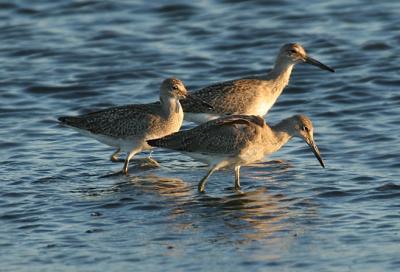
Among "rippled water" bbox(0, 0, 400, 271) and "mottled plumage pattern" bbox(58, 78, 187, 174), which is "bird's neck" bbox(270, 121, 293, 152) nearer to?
"rippled water" bbox(0, 0, 400, 271)

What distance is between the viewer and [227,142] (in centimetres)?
1282

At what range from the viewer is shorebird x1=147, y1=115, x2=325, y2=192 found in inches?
504

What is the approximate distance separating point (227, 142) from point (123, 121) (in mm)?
1786

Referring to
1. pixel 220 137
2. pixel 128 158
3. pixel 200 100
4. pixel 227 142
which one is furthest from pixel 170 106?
pixel 227 142

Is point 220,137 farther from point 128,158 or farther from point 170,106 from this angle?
point 128,158

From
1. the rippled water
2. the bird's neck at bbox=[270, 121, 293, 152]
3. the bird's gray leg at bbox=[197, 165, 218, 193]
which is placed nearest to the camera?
the rippled water

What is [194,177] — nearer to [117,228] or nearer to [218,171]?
[218,171]

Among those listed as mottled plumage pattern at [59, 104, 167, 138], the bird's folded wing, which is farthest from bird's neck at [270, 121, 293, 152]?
the bird's folded wing

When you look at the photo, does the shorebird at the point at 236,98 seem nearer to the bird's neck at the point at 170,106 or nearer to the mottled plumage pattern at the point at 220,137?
the bird's neck at the point at 170,106

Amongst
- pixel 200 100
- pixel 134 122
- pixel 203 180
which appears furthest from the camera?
pixel 200 100

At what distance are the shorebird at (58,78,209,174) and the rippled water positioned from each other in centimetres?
41

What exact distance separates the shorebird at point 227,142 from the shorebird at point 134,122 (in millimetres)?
658

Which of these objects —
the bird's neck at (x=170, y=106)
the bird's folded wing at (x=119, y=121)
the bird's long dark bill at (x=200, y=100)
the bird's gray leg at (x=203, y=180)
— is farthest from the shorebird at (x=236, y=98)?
the bird's gray leg at (x=203, y=180)

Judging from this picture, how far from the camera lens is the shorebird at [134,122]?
13933 mm
